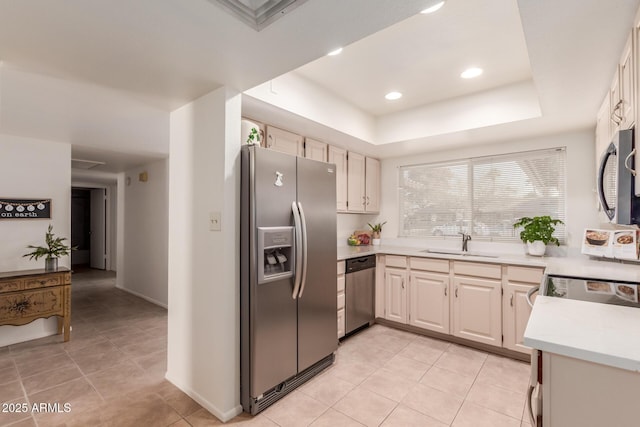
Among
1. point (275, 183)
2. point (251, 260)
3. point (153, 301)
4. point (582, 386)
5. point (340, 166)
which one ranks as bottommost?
point (153, 301)

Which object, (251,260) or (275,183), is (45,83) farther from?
(251,260)

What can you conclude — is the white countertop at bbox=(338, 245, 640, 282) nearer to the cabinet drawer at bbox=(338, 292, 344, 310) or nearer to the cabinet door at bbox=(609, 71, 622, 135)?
the cabinet drawer at bbox=(338, 292, 344, 310)

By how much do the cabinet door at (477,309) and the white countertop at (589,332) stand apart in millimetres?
1760

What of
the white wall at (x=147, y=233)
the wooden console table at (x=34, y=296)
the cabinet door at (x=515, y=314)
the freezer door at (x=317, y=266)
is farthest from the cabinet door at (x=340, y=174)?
the wooden console table at (x=34, y=296)

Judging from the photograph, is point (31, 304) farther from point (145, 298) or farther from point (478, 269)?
point (478, 269)

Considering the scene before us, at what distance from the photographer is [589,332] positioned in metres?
0.94

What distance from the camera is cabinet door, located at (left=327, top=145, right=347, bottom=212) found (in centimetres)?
353

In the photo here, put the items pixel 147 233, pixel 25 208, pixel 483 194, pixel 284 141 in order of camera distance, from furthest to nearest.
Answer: pixel 147 233, pixel 483 194, pixel 25 208, pixel 284 141

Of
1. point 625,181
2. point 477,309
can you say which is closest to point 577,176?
point 477,309

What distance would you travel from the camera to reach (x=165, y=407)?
2109 mm

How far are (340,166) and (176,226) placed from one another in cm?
193

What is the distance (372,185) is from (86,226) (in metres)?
8.59

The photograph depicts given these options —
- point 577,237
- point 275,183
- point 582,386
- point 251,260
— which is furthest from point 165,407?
point 577,237

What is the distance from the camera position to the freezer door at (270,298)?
79.2 inches
